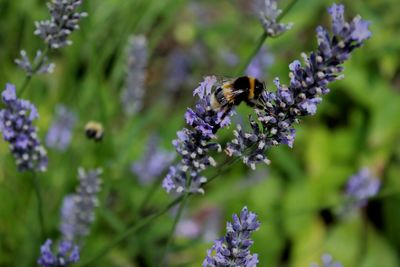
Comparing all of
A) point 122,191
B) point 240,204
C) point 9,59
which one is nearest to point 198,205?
point 240,204

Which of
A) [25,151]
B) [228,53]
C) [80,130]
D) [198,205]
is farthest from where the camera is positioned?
[228,53]

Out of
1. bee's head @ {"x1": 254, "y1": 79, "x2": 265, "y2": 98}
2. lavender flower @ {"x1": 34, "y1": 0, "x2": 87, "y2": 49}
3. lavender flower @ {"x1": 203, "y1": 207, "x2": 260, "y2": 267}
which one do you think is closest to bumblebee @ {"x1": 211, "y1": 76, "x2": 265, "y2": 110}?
bee's head @ {"x1": 254, "y1": 79, "x2": 265, "y2": 98}

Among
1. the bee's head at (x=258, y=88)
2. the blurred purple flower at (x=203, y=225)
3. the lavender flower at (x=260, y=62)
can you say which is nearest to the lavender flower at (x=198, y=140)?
the bee's head at (x=258, y=88)

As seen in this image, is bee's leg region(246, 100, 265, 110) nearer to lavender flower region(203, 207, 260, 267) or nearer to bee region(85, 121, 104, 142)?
lavender flower region(203, 207, 260, 267)

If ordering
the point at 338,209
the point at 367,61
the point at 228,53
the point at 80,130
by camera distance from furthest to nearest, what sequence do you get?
the point at 367,61
the point at 228,53
the point at 80,130
the point at 338,209

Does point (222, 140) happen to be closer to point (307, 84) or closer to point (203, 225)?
point (203, 225)

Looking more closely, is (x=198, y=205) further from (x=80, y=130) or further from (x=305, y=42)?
(x=305, y=42)

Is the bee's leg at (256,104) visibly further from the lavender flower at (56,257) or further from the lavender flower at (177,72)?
the lavender flower at (177,72)

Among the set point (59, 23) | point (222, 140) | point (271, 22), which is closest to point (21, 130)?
point (59, 23)

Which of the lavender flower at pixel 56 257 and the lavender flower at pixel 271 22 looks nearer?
the lavender flower at pixel 56 257
